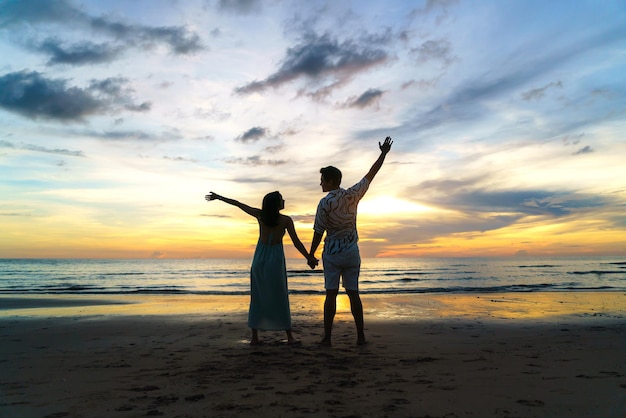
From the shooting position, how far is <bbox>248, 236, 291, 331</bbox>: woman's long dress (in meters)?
5.71

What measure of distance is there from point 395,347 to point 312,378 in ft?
6.54

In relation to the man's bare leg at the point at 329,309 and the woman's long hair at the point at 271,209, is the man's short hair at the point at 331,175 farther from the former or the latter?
the man's bare leg at the point at 329,309

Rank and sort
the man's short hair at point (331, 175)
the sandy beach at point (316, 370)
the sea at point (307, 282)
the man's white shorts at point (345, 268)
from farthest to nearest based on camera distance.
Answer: the sea at point (307, 282)
the man's short hair at point (331, 175)
the man's white shorts at point (345, 268)
the sandy beach at point (316, 370)

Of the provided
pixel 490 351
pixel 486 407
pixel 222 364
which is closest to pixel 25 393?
pixel 222 364

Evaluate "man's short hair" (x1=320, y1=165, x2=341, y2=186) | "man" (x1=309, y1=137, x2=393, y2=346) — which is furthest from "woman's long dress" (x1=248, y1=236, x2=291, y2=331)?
"man's short hair" (x1=320, y1=165, x2=341, y2=186)

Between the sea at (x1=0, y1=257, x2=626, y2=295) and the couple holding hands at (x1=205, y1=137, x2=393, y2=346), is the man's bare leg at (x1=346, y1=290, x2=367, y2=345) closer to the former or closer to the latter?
the couple holding hands at (x1=205, y1=137, x2=393, y2=346)

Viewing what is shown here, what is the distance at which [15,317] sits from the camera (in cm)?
924

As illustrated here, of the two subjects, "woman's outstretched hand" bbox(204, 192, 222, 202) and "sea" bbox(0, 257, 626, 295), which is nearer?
"woman's outstretched hand" bbox(204, 192, 222, 202)

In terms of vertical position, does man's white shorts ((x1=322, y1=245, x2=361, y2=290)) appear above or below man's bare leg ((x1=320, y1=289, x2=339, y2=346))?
above

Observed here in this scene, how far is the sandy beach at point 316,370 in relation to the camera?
3.15 m

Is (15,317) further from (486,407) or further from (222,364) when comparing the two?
(486,407)

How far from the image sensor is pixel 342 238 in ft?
18.0

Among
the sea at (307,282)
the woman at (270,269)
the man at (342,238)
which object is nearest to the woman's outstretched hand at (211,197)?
the woman at (270,269)

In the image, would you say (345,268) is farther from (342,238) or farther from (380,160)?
(380,160)
